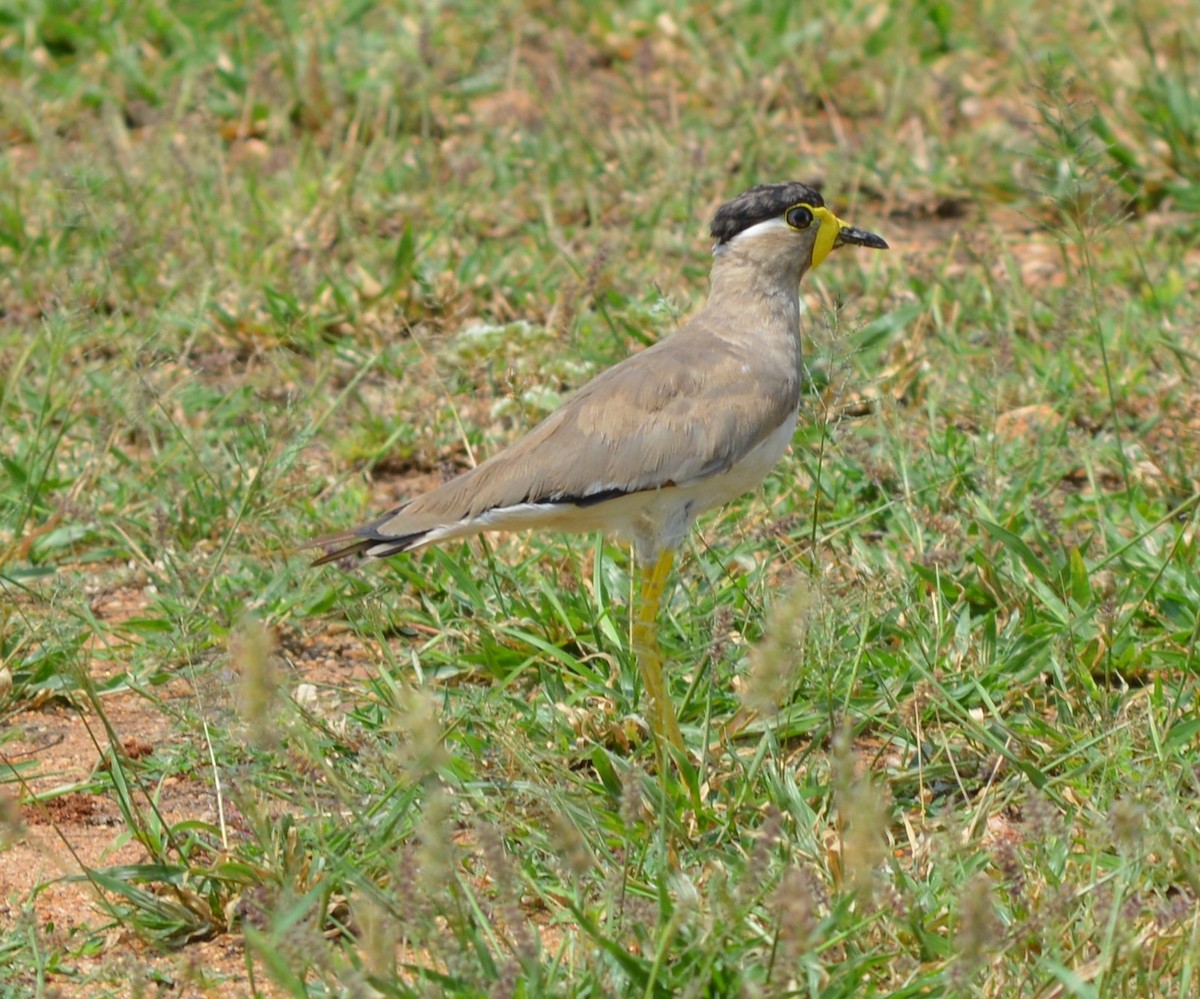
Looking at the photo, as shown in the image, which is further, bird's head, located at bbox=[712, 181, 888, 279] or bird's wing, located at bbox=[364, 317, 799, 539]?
bird's head, located at bbox=[712, 181, 888, 279]

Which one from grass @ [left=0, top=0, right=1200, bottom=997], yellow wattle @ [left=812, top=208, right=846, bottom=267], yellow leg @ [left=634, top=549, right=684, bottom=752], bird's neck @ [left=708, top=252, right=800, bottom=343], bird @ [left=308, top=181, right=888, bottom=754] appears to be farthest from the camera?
yellow wattle @ [left=812, top=208, right=846, bottom=267]

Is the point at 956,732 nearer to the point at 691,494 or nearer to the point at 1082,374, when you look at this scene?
the point at 691,494

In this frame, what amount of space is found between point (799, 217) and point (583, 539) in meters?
1.20

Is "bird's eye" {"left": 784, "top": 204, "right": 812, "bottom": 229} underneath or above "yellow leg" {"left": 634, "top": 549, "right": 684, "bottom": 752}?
above

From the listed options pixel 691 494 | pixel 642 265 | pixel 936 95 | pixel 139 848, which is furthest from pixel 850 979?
pixel 936 95

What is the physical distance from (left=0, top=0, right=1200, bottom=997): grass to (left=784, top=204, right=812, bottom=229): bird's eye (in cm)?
38

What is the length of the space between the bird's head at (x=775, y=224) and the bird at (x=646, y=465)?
0.86ft

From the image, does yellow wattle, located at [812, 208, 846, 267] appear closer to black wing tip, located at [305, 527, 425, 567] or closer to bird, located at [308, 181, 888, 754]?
bird, located at [308, 181, 888, 754]

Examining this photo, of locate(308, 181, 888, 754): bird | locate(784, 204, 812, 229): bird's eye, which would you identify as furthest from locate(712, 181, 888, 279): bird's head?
locate(308, 181, 888, 754): bird

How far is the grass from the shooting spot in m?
3.35

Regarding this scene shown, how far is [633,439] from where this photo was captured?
4336 mm

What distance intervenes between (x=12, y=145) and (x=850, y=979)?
6.13m

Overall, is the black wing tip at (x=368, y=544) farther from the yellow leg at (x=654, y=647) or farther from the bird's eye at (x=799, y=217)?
the bird's eye at (x=799, y=217)

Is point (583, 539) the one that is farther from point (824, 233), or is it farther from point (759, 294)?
point (824, 233)
